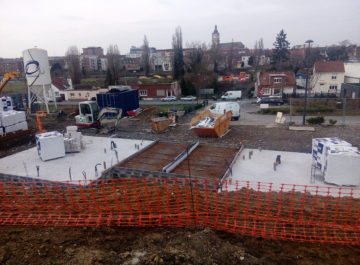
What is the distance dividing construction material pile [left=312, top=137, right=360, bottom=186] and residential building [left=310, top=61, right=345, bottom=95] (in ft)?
101

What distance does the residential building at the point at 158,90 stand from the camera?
120 ft

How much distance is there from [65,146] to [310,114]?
20087 mm

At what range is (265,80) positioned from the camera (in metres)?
36.2

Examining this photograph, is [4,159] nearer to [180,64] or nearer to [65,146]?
[65,146]

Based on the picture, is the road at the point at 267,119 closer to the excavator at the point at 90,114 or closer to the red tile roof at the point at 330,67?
the excavator at the point at 90,114

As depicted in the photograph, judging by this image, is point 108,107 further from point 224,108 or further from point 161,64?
point 161,64

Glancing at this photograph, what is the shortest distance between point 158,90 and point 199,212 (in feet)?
104

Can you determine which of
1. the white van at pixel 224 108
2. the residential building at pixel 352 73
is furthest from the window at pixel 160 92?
the residential building at pixel 352 73

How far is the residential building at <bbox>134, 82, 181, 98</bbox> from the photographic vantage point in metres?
36.5

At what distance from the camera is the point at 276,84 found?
35438 mm

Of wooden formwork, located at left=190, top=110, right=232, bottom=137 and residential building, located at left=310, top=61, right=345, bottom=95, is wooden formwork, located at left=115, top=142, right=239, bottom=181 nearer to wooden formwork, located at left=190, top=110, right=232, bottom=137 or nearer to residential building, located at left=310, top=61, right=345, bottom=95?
wooden formwork, located at left=190, top=110, right=232, bottom=137

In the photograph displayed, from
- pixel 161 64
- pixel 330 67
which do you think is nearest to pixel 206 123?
pixel 330 67

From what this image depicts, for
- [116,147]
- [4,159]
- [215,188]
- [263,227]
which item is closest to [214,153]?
[215,188]

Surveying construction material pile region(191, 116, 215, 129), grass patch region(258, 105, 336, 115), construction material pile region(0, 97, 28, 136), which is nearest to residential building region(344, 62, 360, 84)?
grass patch region(258, 105, 336, 115)
